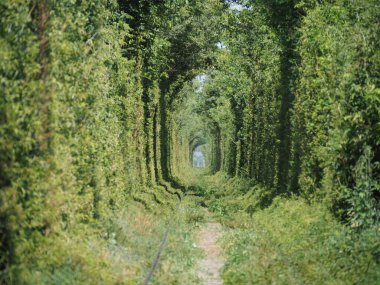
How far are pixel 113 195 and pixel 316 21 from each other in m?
8.25

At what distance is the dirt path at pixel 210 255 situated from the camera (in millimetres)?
12163

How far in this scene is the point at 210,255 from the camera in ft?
49.0

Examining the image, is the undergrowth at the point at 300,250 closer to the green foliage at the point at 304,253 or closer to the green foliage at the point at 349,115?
the green foliage at the point at 304,253

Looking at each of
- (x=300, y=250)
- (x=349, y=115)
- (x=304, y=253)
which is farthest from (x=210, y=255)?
(x=349, y=115)

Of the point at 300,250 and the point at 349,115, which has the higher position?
the point at 349,115

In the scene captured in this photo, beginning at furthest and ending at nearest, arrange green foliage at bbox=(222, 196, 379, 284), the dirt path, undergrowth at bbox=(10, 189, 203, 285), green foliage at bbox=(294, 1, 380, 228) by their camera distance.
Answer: green foliage at bbox=(294, 1, 380, 228) < the dirt path < green foliage at bbox=(222, 196, 379, 284) < undergrowth at bbox=(10, 189, 203, 285)

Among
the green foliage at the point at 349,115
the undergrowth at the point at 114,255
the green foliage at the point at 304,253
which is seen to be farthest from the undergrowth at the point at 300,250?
the undergrowth at the point at 114,255

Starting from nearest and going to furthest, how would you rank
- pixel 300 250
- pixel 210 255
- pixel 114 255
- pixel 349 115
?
pixel 114 255
pixel 300 250
pixel 349 115
pixel 210 255

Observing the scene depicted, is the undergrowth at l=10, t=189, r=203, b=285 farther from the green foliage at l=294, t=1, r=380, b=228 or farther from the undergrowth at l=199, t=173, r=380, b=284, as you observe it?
the green foliage at l=294, t=1, r=380, b=228

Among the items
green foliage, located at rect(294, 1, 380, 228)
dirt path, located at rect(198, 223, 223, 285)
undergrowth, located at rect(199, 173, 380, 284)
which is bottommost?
dirt path, located at rect(198, 223, 223, 285)

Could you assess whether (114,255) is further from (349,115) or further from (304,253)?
(349,115)

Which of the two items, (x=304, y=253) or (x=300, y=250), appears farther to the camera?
(x=300, y=250)

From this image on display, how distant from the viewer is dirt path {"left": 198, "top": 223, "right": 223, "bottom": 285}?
12163 mm

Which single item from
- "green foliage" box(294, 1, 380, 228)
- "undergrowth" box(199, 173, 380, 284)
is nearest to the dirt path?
"undergrowth" box(199, 173, 380, 284)
